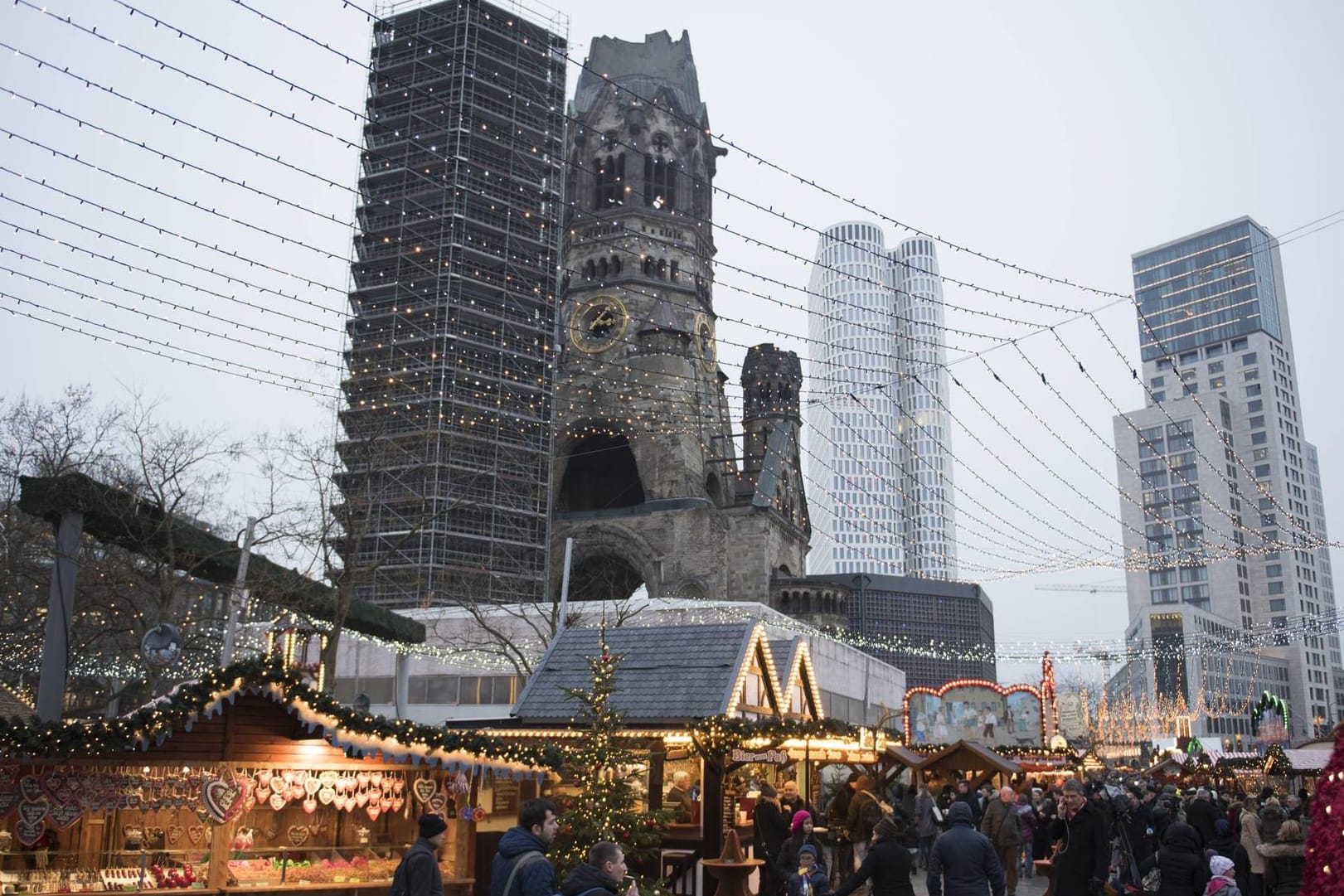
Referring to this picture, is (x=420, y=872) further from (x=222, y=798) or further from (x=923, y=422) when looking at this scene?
(x=923, y=422)

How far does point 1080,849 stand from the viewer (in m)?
9.66

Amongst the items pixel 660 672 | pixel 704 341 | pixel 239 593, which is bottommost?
pixel 660 672

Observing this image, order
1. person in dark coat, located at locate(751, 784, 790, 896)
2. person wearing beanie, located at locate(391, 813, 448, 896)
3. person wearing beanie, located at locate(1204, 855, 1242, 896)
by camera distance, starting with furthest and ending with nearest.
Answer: person in dark coat, located at locate(751, 784, 790, 896), person wearing beanie, located at locate(1204, 855, 1242, 896), person wearing beanie, located at locate(391, 813, 448, 896)

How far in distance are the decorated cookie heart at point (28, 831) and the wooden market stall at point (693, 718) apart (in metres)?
5.55

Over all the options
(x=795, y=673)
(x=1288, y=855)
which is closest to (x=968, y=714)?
(x=795, y=673)

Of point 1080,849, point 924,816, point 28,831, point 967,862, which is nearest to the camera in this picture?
point 967,862

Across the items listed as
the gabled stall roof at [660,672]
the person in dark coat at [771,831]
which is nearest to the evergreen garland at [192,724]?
the person in dark coat at [771,831]

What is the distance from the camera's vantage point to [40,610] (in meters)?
30.7

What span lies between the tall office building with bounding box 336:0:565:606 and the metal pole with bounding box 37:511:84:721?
874 inches

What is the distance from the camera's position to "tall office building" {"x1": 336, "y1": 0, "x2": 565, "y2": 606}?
41000 millimetres

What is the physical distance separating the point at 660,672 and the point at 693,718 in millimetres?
1405

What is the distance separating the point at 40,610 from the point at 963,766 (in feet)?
77.3

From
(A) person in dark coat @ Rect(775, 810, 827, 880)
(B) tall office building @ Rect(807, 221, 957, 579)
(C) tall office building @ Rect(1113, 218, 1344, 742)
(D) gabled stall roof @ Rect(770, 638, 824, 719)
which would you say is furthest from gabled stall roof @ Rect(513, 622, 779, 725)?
(B) tall office building @ Rect(807, 221, 957, 579)

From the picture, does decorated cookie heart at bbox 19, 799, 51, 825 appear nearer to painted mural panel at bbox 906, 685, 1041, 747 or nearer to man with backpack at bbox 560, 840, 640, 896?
man with backpack at bbox 560, 840, 640, 896
